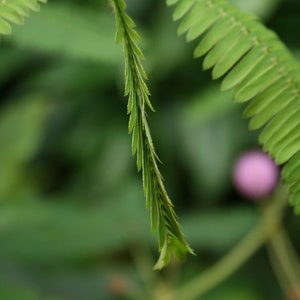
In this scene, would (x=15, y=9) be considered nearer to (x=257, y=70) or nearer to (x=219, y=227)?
(x=257, y=70)

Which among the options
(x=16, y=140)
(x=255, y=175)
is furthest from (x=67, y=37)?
(x=16, y=140)

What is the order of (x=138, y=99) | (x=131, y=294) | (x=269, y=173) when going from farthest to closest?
(x=269, y=173)
(x=131, y=294)
(x=138, y=99)

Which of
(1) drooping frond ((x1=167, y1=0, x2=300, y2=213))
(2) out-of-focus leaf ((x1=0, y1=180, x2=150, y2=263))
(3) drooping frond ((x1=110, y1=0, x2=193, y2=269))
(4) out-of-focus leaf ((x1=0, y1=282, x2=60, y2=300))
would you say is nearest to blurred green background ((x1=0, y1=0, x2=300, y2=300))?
(2) out-of-focus leaf ((x1=0, y1=180, x2=150, y2=263))

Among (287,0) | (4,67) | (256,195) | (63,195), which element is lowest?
(63,195)

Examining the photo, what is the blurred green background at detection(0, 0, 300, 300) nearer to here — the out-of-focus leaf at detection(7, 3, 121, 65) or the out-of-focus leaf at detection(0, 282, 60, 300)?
the out-of-focus leaf at detection(7, 3, 121, 65)

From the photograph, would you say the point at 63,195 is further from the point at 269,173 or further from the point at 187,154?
the point at 269,173

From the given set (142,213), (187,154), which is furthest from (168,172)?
(142,213)

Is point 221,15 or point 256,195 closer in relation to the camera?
point 221,15
